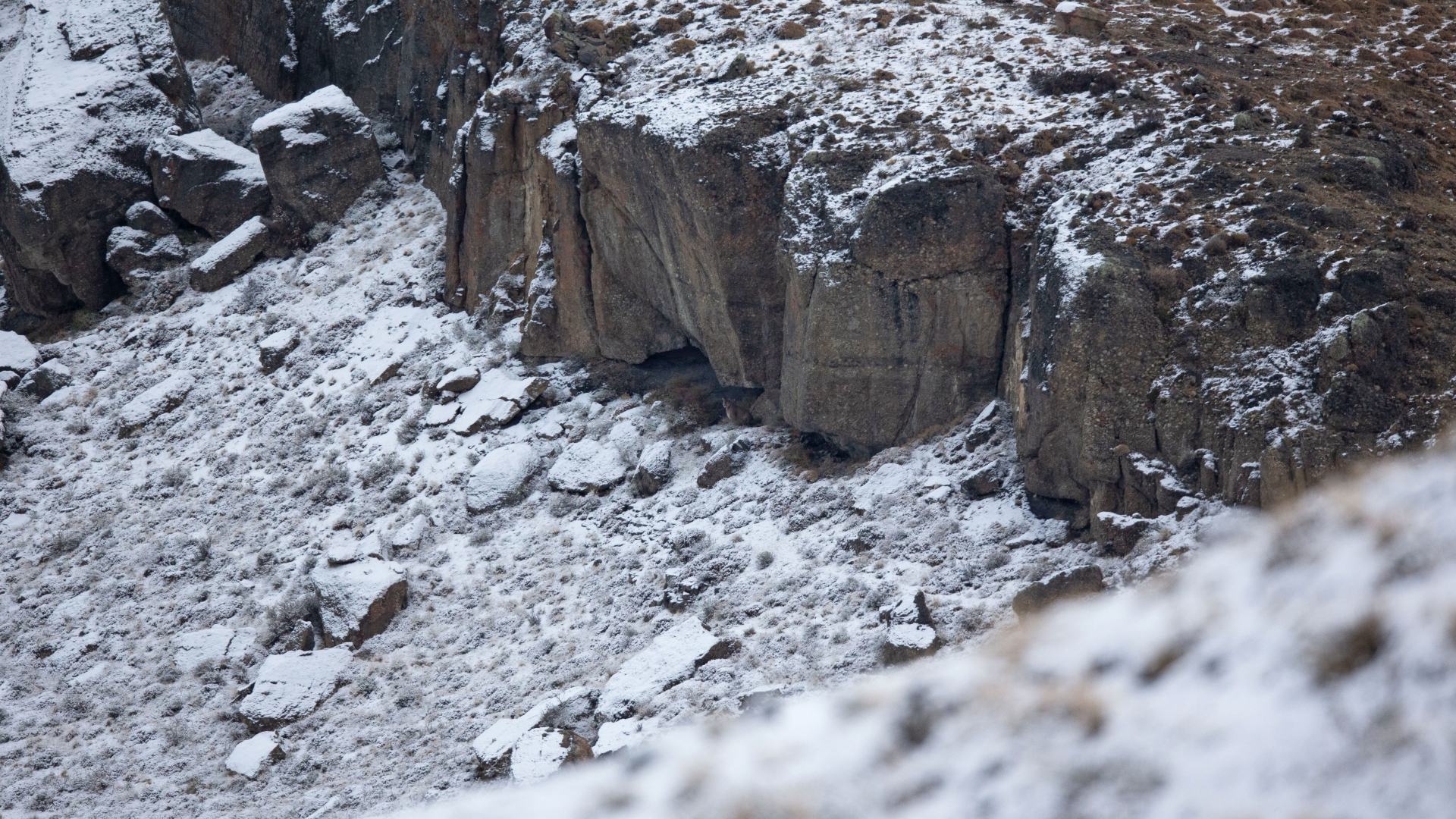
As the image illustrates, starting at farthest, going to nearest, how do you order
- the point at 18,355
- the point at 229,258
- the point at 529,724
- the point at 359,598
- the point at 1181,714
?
the point at 229,258, the point at 18,355, the point at 359,598, the point at 529,724, the point at 1181,714

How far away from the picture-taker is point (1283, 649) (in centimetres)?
288

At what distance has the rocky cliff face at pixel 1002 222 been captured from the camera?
1126 cm

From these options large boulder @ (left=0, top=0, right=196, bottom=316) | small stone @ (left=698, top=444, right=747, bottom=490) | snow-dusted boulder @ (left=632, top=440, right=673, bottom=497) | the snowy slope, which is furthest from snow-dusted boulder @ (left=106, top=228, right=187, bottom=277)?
the snowy slope

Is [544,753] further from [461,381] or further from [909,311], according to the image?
[461,381]

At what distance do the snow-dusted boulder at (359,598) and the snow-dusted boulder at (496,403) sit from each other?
10.8 ft

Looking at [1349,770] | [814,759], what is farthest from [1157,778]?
[814,759]

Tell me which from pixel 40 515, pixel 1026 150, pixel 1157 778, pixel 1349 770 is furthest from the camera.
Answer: pixel 40 515

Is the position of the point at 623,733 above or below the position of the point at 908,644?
below

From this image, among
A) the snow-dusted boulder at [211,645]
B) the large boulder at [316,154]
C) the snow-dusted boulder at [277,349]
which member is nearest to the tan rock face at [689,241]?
the snow-dusted boulder at [211,645]

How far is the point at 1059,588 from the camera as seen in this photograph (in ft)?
35.7

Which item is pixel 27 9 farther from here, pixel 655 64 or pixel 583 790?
pixel 583 790

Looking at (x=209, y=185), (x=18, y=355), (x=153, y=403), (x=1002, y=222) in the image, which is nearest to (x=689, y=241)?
(x=1002, y=222)

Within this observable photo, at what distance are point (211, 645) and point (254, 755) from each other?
120 inches

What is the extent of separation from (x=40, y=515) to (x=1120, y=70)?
19330 mm
